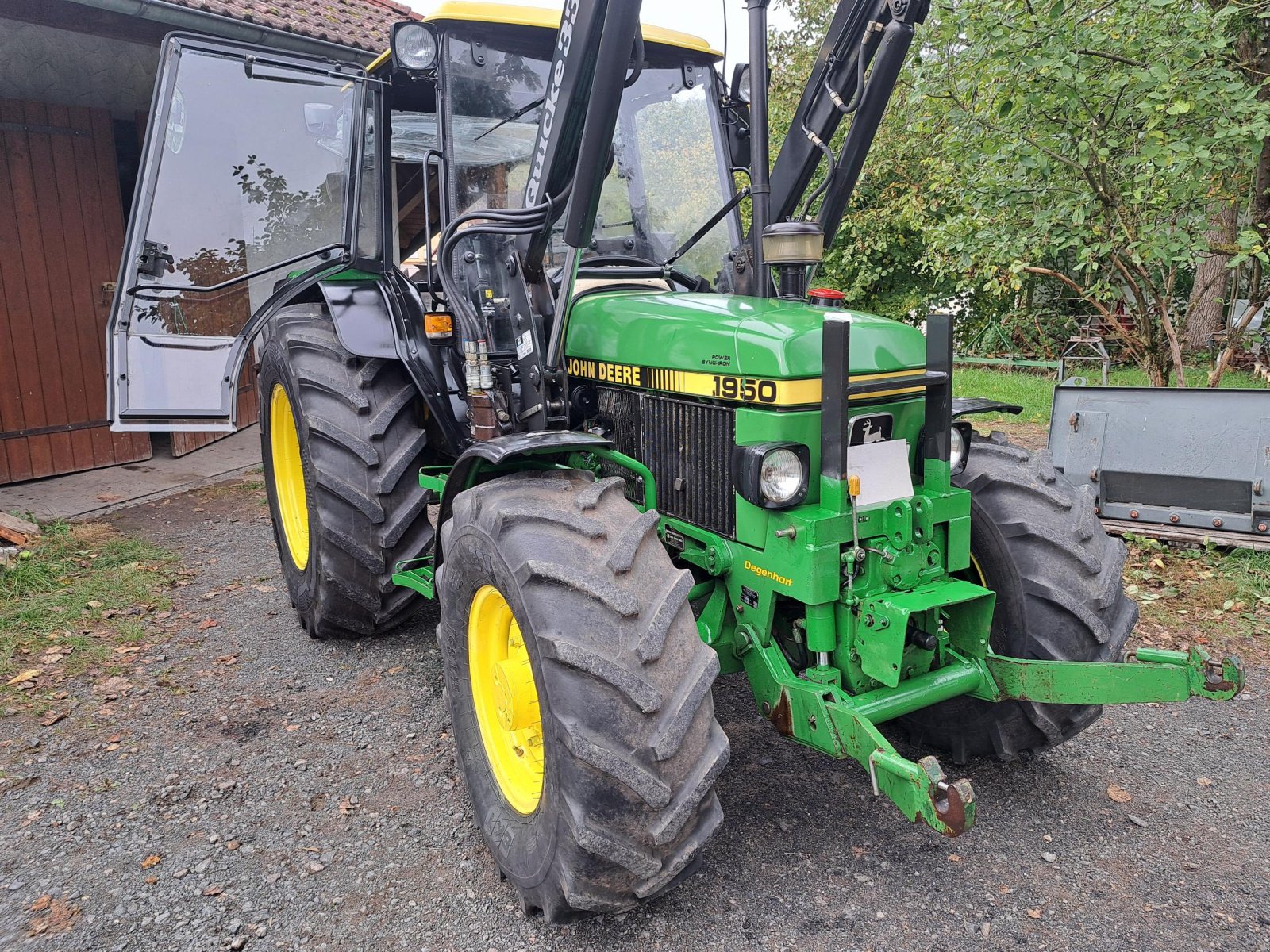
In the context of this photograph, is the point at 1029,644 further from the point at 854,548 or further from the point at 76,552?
the point at 76,552

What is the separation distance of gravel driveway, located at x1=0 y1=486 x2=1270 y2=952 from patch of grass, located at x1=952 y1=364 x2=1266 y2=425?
7074mm

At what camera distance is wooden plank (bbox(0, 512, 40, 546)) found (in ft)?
18.2

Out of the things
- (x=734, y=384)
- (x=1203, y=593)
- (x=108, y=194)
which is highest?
(x=108, y=194)

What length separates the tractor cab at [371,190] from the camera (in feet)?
11.3

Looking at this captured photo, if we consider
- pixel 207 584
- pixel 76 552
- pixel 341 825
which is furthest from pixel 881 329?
pixel 76 552

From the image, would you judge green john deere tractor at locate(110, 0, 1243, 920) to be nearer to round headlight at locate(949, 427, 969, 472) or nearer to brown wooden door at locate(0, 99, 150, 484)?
round headlight at locate(949, 427, 969, 472)

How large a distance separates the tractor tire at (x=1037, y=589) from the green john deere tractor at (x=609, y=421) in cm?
1

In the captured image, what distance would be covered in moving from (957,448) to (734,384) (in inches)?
33.8

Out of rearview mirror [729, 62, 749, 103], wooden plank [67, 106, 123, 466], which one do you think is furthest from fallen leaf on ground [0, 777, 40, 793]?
wooden plank [67, 106, 123, 466]

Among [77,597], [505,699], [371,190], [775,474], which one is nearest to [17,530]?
[77,597]

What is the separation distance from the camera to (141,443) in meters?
8.07

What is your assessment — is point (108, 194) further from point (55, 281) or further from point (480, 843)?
point (480, 843)

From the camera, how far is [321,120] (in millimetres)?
3953

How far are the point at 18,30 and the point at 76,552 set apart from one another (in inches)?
149
